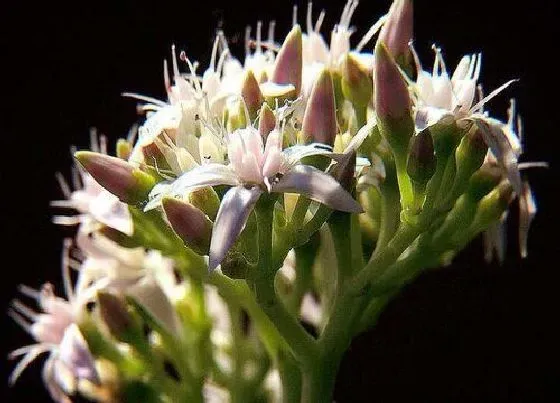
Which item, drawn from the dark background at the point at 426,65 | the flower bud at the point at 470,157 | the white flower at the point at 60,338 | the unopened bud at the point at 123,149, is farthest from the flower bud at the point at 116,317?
the dark background at the point at 426,65

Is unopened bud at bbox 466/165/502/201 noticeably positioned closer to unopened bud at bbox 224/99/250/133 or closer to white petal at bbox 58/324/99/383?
unopened bud at bbox 224/99/250/133

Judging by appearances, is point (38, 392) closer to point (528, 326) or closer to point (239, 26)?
point (239, 26)

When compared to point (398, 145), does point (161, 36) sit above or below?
below

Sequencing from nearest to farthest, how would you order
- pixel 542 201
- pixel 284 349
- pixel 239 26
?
pixel 284 349 → pixel 239 26 → pixel 542 201

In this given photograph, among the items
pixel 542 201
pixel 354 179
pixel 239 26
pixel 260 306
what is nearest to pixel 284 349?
pixel 260 306

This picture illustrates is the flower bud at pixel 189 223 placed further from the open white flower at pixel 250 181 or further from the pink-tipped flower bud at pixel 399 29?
the pink-tipped flower bud at pixel 399 29

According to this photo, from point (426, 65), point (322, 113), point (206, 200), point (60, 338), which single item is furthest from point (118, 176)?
point (426, 65)
